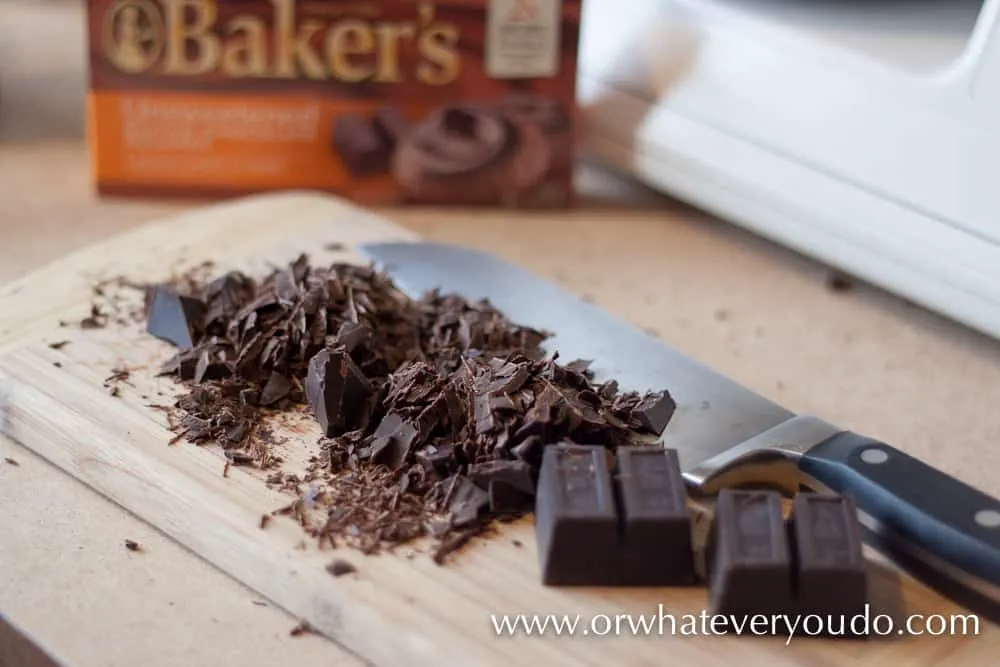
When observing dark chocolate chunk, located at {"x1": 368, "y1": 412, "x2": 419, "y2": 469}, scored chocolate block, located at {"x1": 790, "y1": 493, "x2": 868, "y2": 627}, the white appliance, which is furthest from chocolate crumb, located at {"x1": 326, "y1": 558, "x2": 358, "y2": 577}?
the white appliance

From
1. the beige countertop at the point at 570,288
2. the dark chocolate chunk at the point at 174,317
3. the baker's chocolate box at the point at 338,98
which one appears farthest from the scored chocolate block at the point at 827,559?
the baker's chocolate box at the point at 338,98

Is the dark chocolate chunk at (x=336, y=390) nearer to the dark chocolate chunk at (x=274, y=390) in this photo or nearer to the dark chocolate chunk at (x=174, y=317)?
the dark chocolate chunk at (x=274, y=390)

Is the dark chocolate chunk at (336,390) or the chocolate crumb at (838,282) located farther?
the chocolate crumb at (838,282)

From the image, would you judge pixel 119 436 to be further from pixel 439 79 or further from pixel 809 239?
pixel 809 239

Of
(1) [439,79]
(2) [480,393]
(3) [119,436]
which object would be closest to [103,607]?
(3) [119,436]

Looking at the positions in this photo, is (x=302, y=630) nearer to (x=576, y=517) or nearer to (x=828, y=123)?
(x=576, y=517)

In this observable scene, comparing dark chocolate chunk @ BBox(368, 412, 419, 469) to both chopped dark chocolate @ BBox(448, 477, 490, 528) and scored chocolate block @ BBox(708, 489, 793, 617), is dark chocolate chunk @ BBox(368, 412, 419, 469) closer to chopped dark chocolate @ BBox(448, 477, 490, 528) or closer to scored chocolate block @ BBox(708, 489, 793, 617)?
chopped dark chocolate @ BBox(448, 477, 490, 528)

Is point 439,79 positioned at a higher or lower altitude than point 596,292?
higher
